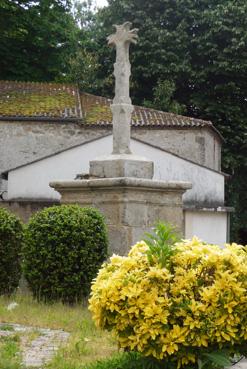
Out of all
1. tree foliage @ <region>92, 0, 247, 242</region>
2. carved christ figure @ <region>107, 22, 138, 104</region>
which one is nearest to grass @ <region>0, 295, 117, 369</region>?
carved christ figure @ <region>107, 22, 138, 104</region>

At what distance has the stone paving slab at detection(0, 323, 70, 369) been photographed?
212 inches

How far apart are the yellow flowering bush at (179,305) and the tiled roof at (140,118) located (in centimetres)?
1798

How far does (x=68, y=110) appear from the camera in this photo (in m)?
23.0

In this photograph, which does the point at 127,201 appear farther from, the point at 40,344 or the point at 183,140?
the point at 183,140

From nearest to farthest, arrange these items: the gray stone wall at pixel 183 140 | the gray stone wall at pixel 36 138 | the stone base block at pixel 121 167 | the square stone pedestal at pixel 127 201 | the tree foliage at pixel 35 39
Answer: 1. the square stone pedestal at pixel 127 201
2. the stone base block at pixel 121 167
3. the gray stone wall at pixel 36 138
4. the gray stone wall at pixel 183 140
5. the tree foliage at pixel 35 39

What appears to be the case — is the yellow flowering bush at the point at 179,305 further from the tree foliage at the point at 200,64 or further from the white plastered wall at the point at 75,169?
the tree foliage at the point at 200,64

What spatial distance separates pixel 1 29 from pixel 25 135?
8.45 m

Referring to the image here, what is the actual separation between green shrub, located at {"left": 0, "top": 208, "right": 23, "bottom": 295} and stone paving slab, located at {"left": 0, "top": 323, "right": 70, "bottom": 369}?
1822mm

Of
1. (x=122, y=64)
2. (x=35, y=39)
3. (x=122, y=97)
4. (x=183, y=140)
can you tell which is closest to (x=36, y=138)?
(x=183, y=140)

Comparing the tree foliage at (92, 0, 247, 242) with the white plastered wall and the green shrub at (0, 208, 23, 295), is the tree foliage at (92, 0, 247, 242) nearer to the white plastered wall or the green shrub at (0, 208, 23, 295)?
the white plastered wall

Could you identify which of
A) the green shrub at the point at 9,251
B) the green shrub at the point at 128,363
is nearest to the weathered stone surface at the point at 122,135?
the green shrub at the point at 9,251

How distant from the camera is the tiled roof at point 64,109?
22.5m

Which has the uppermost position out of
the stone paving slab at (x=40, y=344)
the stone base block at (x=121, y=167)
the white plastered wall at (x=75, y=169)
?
the white plastered wall at (x=75, y=169)

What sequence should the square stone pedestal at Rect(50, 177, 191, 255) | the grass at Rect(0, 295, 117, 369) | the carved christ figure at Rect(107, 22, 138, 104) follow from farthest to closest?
the carved christ figure at Rect(107, 22, 138, 104), the square stone pedestal at Rect(50, 177, 191, 255), the grass at Rect(0, 295, 117, 369)
